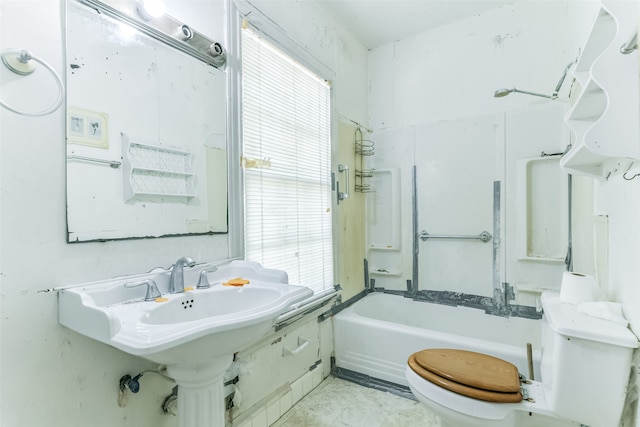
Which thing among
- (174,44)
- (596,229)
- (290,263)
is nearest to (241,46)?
(174,44)

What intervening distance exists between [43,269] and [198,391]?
0.61 metres

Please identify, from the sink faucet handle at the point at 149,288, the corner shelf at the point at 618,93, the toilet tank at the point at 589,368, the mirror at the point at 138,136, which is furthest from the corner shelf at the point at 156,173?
the toilet tank at the point at 589,368

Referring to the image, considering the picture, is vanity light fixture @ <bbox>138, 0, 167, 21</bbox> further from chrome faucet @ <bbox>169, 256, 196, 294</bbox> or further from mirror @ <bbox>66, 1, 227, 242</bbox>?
chrome faucet @ <bbox>169, 256, 196, 294</bbox>

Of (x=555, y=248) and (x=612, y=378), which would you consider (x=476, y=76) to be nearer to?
(x=555, y=248)

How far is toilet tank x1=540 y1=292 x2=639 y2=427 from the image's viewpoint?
98 cm

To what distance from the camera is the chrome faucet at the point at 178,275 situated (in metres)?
1.10

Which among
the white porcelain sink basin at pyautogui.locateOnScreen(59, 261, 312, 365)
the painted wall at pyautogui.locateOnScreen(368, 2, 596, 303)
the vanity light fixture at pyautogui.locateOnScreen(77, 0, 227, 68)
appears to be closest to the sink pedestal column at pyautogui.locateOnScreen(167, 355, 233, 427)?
the white porcelain sink basin at pyautogui.locateOnScreen(59, 261, 312, 365)

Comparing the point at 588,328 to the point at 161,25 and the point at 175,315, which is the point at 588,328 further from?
the point at 161,25

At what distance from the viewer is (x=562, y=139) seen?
2.06 meters

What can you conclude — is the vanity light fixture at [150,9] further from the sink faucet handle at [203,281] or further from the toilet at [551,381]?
the toilet at [551,381]

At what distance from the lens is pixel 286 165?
181cm

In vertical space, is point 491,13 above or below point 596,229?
above

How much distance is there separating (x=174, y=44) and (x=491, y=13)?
8.00ft

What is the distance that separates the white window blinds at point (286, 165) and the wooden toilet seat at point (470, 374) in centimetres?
85
